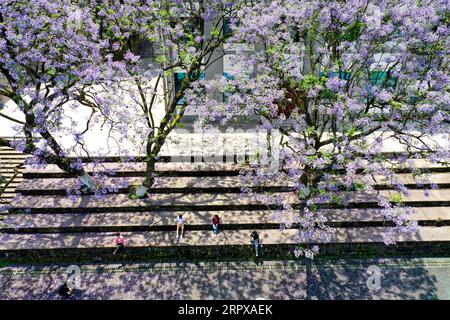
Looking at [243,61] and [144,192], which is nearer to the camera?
[243,61]

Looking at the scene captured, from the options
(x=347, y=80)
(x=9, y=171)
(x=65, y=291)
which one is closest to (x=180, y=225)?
(x=65, y=291)

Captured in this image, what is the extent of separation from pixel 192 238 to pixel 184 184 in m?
3.55

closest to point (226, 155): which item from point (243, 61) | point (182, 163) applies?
point (182, 163)

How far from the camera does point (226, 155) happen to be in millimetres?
24547

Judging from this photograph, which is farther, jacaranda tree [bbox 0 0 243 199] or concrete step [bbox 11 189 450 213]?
→ concrete step [bbox 11 189 450 213]

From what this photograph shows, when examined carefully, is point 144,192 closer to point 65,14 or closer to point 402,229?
point 65,14

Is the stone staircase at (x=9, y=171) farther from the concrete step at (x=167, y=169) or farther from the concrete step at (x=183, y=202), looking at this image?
the concrete step at (x=183, y=202)

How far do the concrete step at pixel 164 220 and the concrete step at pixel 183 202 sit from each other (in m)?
0.29

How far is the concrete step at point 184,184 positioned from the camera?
73.7 feet

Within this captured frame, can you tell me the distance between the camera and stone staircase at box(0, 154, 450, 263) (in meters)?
20.0

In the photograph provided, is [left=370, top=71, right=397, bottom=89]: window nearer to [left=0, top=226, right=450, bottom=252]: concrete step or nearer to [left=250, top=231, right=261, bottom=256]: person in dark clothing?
[left=0, top=226, right=450, bottom=252]: concrete step

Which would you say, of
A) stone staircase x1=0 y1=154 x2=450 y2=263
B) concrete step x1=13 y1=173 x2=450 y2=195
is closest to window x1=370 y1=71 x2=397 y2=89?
concrete step x1=13 y1=173 x2=450 y2=195

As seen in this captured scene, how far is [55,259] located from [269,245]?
415 inches

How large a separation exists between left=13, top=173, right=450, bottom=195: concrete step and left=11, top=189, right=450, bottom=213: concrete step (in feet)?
1.27
